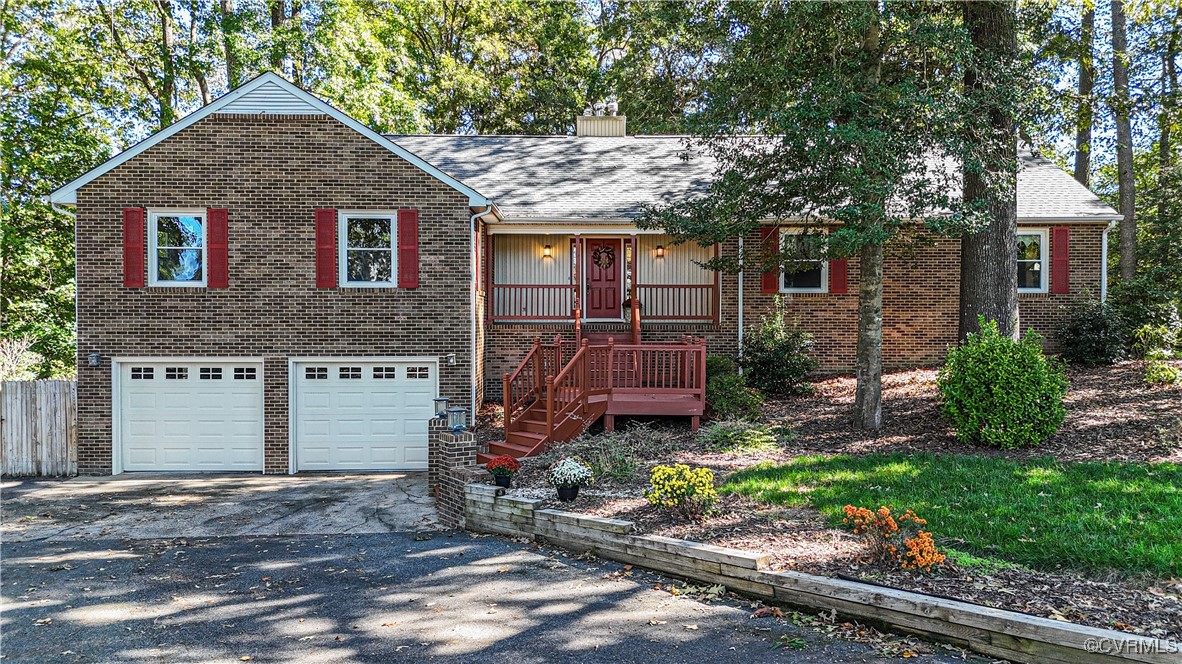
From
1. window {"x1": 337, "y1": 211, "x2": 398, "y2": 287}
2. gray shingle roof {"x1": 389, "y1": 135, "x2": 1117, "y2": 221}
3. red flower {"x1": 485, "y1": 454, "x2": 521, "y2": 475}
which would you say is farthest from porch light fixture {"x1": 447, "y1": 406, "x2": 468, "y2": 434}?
gray shingle roof {"x1": 389, "y1": 135, "x2": 1117, "y2": 221}

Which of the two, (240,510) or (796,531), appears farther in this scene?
(240,510)

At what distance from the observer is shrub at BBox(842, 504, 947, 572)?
522 cm

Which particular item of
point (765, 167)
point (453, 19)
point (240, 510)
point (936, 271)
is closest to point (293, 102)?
point (240, 510)

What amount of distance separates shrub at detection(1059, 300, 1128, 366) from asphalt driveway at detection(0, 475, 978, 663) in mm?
12225

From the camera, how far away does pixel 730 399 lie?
11.6m

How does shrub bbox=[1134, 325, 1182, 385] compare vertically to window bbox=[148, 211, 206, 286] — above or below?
below

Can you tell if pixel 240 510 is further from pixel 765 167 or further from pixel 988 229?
pixel 988 229

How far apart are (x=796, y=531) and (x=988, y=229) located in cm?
756

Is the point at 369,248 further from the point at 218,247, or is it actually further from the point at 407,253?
the point at 218,247

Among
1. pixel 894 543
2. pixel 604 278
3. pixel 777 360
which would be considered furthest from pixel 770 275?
pixel 894 543

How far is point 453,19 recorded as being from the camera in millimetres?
27281

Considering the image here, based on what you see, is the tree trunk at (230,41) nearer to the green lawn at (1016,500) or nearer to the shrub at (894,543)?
the green lawn at (1016,500)

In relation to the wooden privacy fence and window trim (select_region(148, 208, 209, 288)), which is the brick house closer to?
window trim (select_region(148, 208, 209, 288))

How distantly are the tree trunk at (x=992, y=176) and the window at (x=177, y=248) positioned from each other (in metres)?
12.4
